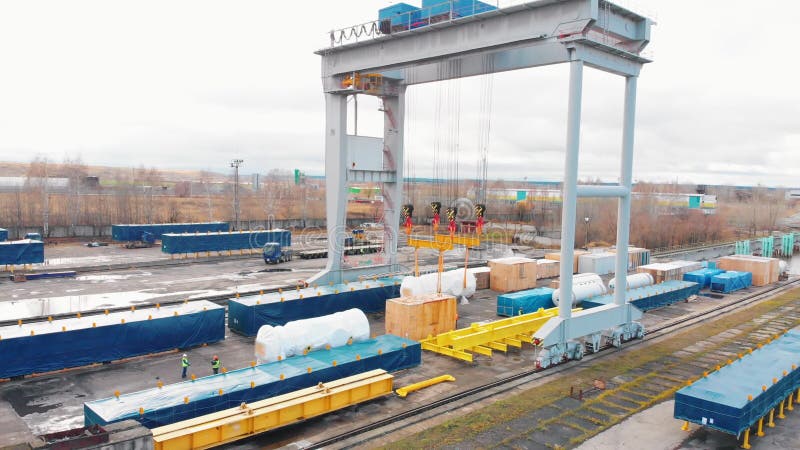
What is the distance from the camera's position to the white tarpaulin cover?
26.5m

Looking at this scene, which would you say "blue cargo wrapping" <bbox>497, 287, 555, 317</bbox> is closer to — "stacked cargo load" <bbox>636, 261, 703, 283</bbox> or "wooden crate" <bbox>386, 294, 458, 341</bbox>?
"wooden crate" <bbox>386, 294, 458, 341</bbox>

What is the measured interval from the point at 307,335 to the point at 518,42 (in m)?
13.7

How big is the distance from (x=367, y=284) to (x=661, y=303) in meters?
16.9

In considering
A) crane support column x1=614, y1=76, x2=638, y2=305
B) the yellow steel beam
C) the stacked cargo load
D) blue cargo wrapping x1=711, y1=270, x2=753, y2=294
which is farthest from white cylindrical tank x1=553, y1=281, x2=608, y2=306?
the yellow steel beam

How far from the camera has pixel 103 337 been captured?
18.7 metres

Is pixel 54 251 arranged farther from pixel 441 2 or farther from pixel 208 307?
pixel 441 2

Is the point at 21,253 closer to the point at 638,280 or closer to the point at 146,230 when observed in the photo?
the point at 146,230

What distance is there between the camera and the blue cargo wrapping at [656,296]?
1073 inches

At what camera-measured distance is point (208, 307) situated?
21672 mm

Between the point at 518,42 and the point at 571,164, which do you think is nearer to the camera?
the point at 571,164

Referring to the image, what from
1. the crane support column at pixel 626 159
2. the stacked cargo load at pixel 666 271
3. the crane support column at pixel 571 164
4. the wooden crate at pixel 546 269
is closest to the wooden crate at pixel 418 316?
the crane support column at pixel 571 164

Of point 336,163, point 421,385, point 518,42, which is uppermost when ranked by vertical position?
point 518,42

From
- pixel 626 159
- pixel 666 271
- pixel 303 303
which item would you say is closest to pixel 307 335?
pixel 303 303

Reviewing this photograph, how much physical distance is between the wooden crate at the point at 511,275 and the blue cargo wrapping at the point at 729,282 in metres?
12.6
